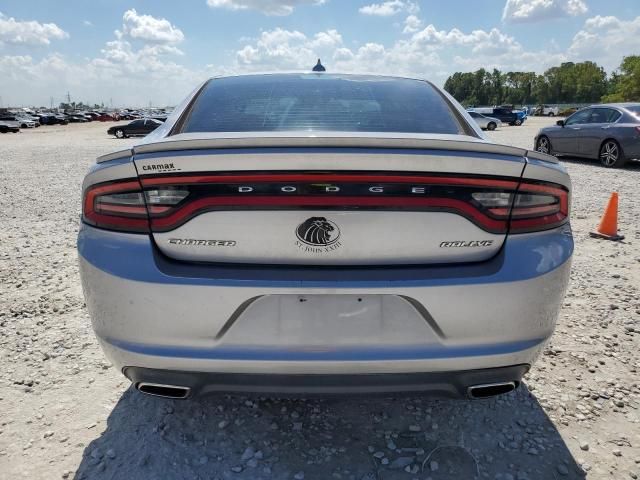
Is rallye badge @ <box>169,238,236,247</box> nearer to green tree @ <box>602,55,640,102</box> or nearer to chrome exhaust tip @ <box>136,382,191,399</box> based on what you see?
chrome exhaust tip @ <box>136,382,191,399</box>

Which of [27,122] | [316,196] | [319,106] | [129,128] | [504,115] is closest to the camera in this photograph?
[316,196]

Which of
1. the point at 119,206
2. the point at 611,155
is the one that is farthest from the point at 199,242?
the point at 611,155

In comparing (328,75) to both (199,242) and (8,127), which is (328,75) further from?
A: (8,127)

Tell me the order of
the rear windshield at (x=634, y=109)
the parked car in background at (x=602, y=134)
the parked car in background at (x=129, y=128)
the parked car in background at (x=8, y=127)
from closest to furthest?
the parked car in background at (x=602, y=134) < the rear windshield at (x=634, y=109) < the parked car in background at (x=129, y=128) < the parked car in background at (x=8, y=127)

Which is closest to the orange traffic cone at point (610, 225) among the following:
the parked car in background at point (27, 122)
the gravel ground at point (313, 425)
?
Answer: the gravel ground at point (313, 425)

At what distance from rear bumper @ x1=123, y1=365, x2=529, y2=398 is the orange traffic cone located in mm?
4624

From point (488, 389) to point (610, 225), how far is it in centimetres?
463

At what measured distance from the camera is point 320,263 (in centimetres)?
171

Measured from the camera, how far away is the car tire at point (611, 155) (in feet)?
36.2

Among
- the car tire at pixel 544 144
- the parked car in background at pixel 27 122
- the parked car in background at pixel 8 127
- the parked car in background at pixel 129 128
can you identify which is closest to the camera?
the car tire at pixel 544 144

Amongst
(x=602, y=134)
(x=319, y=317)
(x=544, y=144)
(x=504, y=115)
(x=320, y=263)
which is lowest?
(x=504, y=115)

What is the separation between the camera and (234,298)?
5.47 feet

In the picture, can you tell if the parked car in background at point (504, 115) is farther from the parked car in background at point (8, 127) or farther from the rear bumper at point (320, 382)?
the rear bumper at point (320, 382)

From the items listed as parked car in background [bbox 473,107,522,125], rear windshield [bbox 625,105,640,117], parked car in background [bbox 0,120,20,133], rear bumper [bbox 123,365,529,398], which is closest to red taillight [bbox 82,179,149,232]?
rear bumper [bbox 123,365,529,398]
